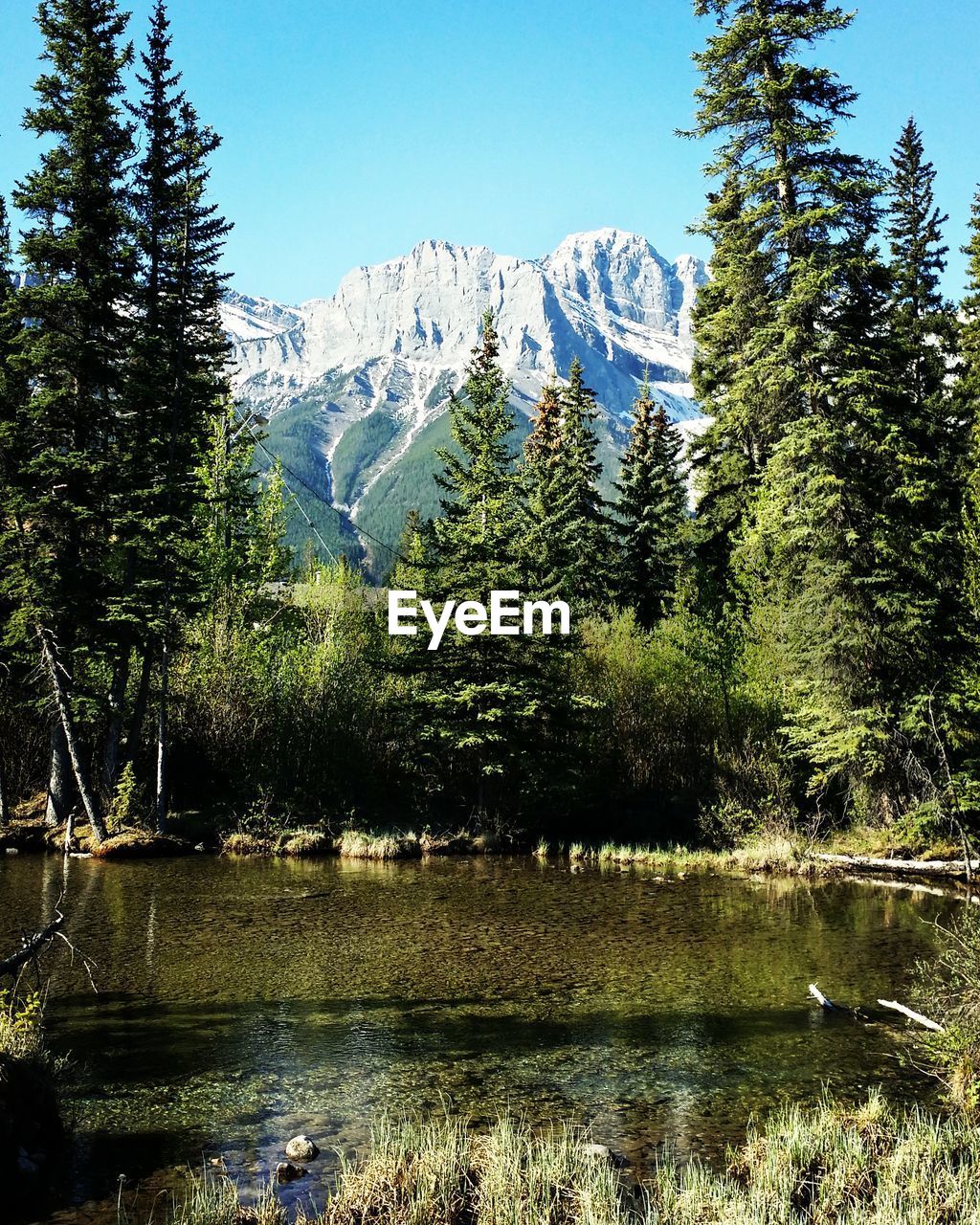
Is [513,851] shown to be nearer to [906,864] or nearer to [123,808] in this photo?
[906,864]

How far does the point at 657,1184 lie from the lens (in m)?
7.82

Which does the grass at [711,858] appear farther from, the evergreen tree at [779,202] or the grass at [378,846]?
the evergreen tree at [779,202]

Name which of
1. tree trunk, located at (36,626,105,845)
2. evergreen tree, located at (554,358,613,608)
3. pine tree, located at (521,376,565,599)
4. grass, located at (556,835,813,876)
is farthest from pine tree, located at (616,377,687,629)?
tree trunk, located at (36,626,105,845)

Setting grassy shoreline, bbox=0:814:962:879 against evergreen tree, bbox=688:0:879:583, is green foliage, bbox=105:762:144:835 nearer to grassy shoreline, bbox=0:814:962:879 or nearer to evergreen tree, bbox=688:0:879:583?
grassy shoreline, bbox=0:814:962:879

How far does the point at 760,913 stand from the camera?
19547mm

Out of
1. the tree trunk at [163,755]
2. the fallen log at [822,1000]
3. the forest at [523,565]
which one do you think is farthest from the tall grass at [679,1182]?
the tree trunk at [163,755]

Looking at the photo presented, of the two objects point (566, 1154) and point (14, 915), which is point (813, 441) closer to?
point (566, 1154)

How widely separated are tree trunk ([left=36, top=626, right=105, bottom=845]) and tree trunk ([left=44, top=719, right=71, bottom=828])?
1257mm

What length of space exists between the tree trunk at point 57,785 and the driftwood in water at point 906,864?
67.6 feet

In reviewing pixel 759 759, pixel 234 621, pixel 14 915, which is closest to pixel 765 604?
pixel 759 759

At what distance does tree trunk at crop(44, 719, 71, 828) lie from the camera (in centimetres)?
2691

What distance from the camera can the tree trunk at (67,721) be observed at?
25.4 metres

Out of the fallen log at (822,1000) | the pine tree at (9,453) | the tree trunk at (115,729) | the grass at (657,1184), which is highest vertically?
the pine tree at (9,453)

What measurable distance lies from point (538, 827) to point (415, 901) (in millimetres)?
10326
